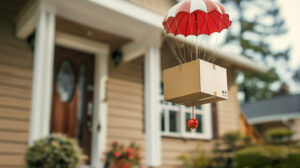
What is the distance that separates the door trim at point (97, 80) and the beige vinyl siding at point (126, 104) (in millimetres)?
110

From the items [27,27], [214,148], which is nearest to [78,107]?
[27,27]

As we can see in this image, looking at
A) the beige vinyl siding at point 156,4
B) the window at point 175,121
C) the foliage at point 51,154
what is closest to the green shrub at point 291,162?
the window at point 175,121

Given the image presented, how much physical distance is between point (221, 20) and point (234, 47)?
18426mm

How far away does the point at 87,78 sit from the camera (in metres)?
5.49

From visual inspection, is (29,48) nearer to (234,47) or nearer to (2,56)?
(2,56)

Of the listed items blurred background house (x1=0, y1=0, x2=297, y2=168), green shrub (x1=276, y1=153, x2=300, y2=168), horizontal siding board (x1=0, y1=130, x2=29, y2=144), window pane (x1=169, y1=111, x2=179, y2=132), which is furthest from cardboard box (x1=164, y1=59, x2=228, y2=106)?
window pane (x1=169, y1=111, x2=179, y2=132)

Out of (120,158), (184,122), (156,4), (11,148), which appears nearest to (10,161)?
(11,148)

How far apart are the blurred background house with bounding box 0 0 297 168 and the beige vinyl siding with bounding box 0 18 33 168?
13mm

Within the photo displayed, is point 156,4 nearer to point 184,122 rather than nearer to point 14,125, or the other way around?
point 184,122

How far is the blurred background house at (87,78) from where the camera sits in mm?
4082

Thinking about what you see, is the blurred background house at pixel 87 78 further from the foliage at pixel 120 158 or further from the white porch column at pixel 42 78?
the foliage at pixel 120 158

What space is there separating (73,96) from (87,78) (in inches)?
17.0

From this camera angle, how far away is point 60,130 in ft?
16.2

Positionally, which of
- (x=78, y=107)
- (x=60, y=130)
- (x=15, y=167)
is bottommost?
(x=15, y=167)
